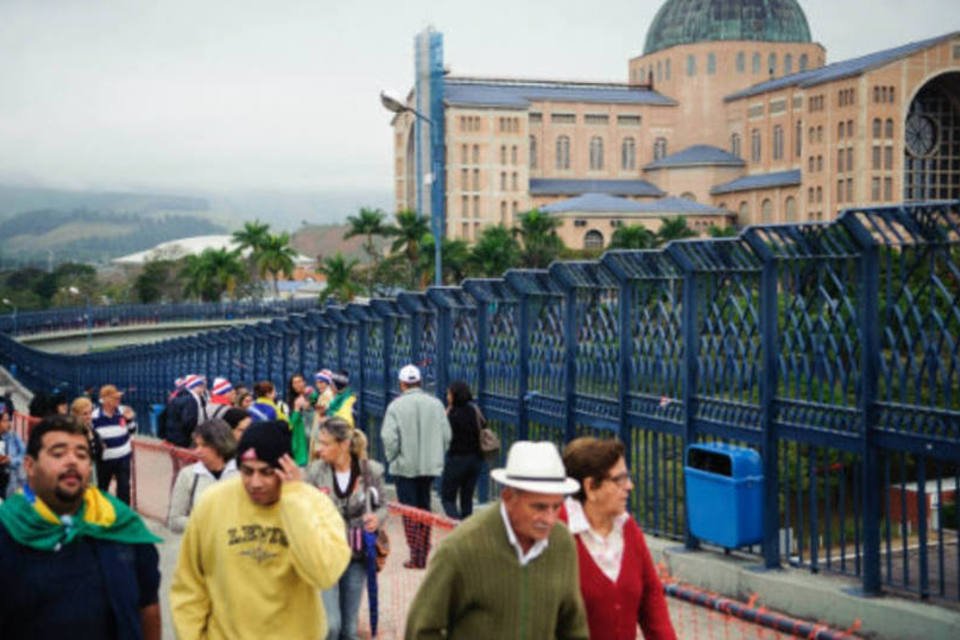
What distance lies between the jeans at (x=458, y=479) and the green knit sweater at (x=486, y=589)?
24.7 feet

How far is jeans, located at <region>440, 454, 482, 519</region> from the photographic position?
12117 millimetres

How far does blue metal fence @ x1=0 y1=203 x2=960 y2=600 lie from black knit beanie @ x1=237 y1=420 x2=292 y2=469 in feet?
14.1

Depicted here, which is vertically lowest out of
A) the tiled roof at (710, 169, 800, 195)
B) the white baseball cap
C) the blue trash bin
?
the blue trash bin

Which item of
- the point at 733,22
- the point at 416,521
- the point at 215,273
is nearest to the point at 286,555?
the point at 416,521

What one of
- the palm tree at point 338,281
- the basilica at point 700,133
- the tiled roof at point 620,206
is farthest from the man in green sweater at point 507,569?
the tiled roof at point 620,206

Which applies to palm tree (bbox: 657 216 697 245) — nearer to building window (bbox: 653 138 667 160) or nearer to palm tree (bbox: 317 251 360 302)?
building window (bbox: 653 138 667 160)

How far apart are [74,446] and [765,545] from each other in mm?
6046

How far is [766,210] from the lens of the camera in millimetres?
116875

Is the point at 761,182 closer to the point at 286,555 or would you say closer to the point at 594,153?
the point at 594,153

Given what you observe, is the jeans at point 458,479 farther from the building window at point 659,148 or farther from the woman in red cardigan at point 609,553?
the building window at point 659,148

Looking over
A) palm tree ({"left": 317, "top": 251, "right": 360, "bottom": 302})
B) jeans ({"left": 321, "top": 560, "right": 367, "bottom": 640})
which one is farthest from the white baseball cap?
palm tree ({"left": 317, "top": 251, "right": 360, "bottom": 302})

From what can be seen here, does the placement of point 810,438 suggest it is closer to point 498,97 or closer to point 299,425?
point 299,425

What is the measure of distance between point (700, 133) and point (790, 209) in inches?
847

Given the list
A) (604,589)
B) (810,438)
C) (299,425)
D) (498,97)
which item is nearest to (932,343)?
(810,438)
